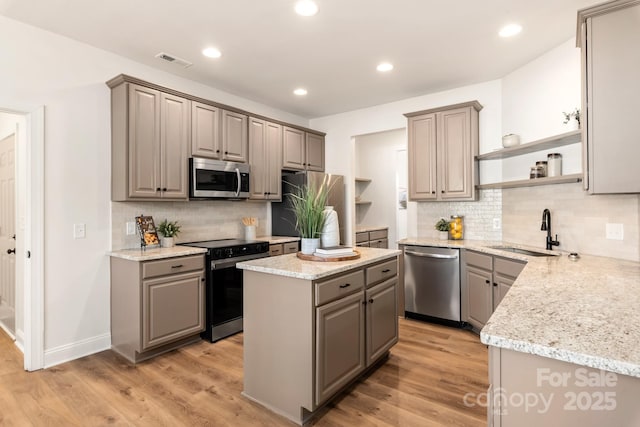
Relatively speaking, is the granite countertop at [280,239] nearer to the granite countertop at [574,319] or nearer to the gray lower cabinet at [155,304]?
the gray lower cabinet at [155,304]

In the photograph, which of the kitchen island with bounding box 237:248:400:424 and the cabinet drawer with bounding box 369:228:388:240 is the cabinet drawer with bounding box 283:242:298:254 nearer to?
the cabinet drawer with bounding box 369:228:388:240

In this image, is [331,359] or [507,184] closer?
[331,359]

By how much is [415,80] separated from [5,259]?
4908 mm

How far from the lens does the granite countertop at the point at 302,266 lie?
6.59 feet

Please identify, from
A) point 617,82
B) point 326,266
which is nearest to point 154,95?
point 326,266

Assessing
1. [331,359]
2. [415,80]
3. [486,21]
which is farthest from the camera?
[415,80]

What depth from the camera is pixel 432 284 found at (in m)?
3.80

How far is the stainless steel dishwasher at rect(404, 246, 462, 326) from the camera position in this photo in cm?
366

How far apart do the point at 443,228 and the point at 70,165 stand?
3.83 m

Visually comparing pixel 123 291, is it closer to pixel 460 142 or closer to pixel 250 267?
pixel 250 267

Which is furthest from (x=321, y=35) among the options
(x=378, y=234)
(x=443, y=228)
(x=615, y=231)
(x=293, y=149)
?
(x=378, y=234)

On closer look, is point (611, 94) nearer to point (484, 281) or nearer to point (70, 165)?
point (484, 281)

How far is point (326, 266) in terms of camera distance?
220cm

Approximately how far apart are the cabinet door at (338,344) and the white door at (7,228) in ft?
10.9
